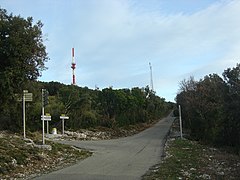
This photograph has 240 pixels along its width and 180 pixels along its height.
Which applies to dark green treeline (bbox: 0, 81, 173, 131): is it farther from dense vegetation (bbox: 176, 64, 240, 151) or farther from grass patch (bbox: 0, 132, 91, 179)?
dense vegetation (bbox: 176, 64, 240, 151)

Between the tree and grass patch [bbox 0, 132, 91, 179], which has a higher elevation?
the tree

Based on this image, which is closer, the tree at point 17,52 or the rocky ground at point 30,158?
the rocky ground at point 30,158

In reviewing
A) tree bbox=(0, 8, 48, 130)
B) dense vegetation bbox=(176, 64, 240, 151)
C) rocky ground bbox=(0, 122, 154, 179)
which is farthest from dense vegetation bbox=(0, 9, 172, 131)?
dense vegetation bbox=(176, 64, 240, 151)

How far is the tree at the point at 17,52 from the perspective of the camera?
21.0 metres

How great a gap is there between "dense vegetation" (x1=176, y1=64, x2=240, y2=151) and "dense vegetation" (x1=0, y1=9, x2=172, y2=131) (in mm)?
14831

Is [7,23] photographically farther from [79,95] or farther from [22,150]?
[79,95]

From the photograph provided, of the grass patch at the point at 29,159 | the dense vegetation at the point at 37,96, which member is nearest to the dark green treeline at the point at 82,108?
the dense vegetation at the point at 37,96

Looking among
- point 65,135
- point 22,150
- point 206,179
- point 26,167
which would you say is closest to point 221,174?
point 206,179

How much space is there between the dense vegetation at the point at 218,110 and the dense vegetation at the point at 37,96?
48.7 ft

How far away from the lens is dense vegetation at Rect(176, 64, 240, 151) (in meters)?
30.0

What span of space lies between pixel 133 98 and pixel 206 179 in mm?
59826

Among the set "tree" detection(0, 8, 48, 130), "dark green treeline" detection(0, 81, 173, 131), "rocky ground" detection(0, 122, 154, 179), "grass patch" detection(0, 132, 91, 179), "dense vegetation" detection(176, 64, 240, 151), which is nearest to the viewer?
"rocky ground" detection(0, 122, 154, 179)

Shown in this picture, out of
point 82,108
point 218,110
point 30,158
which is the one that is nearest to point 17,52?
point 30,158

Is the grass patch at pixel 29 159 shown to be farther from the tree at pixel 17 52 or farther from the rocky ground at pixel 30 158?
the tree at pixel 17 52
